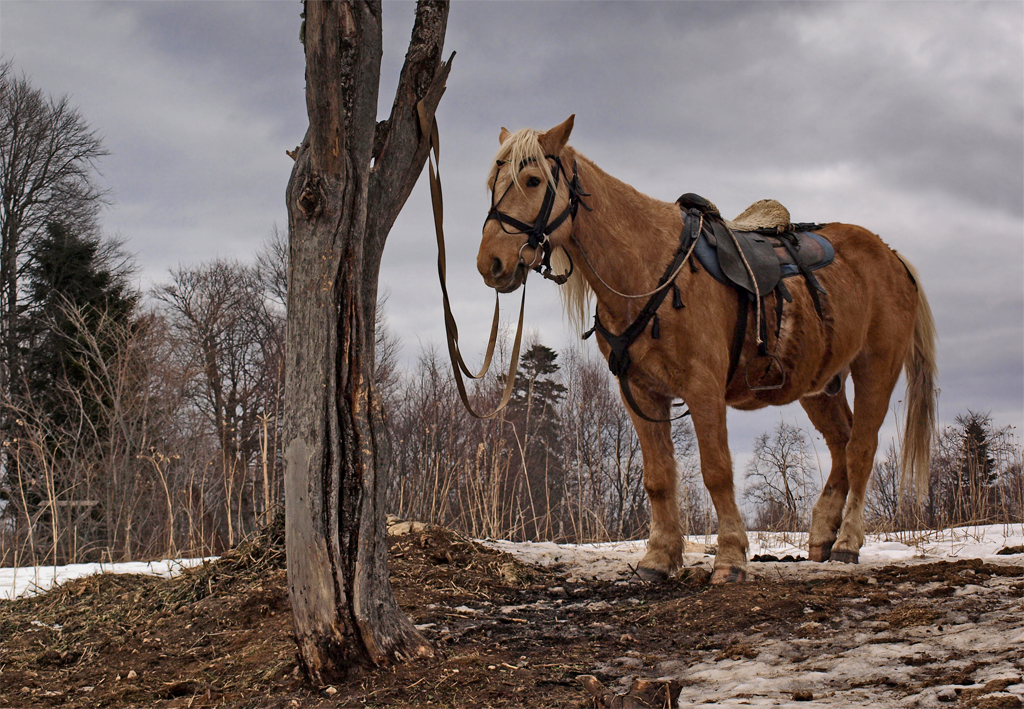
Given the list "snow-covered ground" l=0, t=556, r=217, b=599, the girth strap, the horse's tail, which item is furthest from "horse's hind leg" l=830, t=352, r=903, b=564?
"snow-covered ground" l=0, t=556, r=217, b=599

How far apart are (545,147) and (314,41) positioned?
157 centimetres

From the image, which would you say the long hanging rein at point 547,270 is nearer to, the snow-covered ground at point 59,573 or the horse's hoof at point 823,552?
the horse's hoof at point 823,552

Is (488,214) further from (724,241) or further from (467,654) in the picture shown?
(467,654)

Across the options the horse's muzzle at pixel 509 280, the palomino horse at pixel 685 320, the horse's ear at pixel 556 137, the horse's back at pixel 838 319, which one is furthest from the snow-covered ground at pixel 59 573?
the horse's back at pixel 838 319

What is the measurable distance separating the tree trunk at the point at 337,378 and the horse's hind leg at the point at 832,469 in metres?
3.68

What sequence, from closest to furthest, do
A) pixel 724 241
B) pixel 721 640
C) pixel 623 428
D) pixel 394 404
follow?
pixel 721 640 < pixel 724 241 < pixel 394 404 < pixel 623 428

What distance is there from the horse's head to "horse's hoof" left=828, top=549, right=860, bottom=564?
117 inches

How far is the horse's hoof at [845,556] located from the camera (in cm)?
542

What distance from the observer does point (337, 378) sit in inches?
124

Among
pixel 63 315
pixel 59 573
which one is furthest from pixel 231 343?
pixel 59 573

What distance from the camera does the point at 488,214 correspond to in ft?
13.8

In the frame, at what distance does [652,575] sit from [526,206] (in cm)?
242

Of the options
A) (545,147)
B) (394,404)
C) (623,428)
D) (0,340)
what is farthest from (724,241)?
(623,428)

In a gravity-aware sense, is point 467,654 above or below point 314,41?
below
